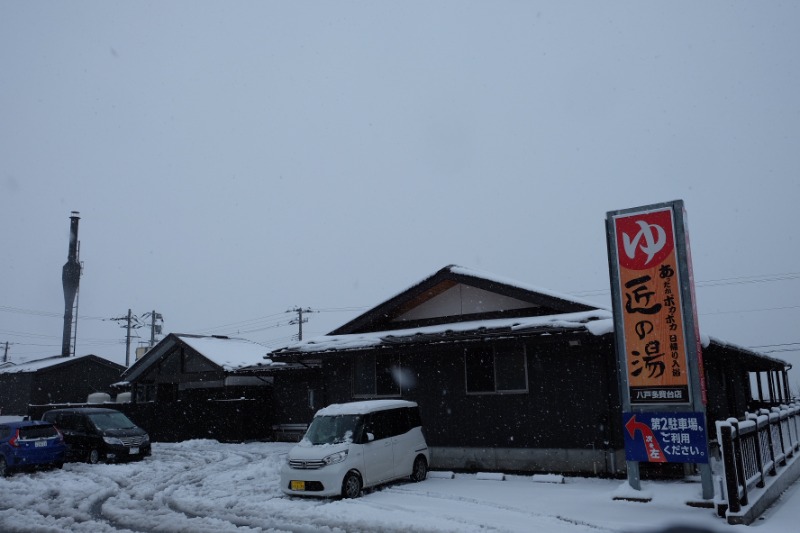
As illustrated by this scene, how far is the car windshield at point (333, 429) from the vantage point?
40.1ft

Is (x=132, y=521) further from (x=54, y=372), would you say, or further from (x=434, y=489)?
(x=54, y=372)

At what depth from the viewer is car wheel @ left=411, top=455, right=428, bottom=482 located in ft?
43.6

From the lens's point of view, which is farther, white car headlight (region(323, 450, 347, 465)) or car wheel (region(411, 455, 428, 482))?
car wheel (region(411, 455, 428, 482))

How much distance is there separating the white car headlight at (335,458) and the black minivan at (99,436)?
10138 mm

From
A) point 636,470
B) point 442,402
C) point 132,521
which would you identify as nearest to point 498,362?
point 442,402

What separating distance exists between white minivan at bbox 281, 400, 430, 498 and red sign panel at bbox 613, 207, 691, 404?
4.91m

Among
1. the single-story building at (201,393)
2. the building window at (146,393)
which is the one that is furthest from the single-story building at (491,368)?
the building window at (146,393)

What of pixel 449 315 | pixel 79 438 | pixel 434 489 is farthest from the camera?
pixel 79 438

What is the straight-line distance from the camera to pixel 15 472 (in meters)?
16.5

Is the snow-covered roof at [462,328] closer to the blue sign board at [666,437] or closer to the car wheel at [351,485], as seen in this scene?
the blue sign board at [666,437]

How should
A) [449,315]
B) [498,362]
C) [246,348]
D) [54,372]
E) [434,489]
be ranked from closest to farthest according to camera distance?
[434,489]
[498,362]
[449,315]
[246,348]
[54,372]

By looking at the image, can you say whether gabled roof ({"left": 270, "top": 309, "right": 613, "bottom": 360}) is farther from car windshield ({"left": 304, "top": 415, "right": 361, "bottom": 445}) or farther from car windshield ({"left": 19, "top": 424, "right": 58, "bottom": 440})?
car windshield ({"left": 19, "top": 424, "right": 58, "bottom": 440})

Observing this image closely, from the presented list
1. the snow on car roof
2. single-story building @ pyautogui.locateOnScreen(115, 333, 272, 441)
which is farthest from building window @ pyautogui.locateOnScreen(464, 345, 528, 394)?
single-story building @ pyautogui.locateOnScreen(115, 333, 272, 441)

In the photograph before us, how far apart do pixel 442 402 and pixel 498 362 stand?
1805mm
